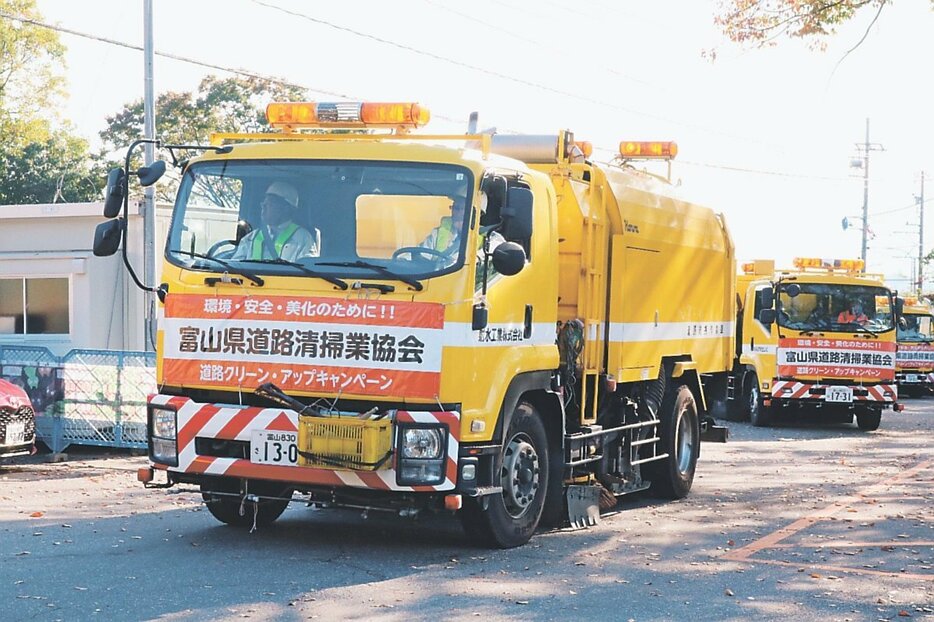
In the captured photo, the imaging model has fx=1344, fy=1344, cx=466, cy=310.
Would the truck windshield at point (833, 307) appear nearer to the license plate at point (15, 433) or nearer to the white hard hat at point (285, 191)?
the license plate at point (15, 433)

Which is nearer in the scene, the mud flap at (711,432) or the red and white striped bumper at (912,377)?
the mud flap at (711,432)

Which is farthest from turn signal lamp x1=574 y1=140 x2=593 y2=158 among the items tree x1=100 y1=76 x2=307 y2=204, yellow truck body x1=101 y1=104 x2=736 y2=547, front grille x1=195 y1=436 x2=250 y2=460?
tree x1=100 y1=76 x2=307 y2=204

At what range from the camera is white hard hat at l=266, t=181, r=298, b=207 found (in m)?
8.98

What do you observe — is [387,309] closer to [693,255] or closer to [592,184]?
[592,184]

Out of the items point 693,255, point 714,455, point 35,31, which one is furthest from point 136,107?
point 693,255

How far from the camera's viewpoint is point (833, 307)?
22844 mm

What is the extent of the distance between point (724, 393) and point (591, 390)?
4.42 metres

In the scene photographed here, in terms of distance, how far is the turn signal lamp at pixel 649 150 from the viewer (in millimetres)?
12922

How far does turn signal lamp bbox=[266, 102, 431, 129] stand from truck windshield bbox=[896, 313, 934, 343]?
27.2 meters

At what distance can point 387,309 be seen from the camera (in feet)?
27.7

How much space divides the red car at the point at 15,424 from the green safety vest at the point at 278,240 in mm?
5511

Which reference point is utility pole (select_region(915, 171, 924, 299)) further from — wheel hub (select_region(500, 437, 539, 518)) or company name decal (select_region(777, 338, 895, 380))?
wheel hub (select_region(500, 437, 539, 518))

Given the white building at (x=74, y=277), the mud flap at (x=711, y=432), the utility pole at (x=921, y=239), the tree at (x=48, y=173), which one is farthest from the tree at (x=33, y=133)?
the utility pole at (x=921, y=239)

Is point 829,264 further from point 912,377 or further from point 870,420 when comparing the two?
point 912,377
